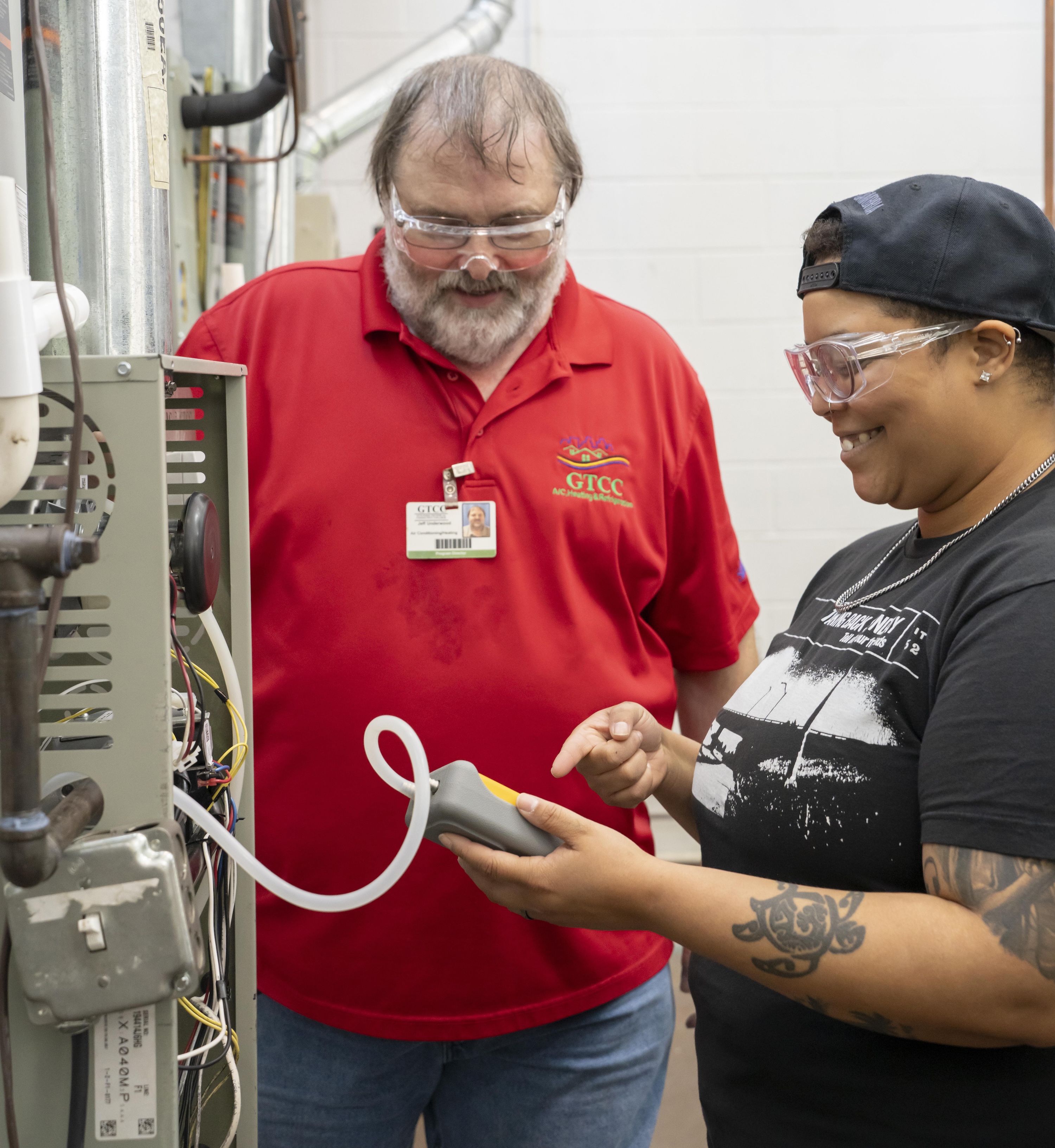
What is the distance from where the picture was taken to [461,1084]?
4.40ft

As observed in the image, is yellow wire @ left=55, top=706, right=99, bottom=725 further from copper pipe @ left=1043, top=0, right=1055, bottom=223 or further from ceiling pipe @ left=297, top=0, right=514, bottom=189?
copper pipe @ left=1043, top=0, right=1055, bottom=223

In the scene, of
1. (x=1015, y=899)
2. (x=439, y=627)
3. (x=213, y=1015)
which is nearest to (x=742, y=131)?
(x=439, y=627)

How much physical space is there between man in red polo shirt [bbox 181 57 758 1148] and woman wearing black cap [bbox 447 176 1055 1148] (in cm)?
31

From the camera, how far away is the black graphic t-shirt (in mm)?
744

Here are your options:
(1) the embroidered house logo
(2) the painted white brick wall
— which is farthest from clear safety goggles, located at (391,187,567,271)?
(2) the painted white brick wall

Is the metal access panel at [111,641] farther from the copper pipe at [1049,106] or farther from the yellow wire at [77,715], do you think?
the copper pipe at [1049,106]

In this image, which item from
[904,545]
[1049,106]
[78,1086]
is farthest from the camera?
[1049,106]

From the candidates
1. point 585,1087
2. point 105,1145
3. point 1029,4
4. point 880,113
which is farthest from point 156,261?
point 1029,4

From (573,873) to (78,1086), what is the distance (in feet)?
1.38

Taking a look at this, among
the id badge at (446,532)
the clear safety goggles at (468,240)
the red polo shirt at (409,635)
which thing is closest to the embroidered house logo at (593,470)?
the red polo shirt at (409,635)

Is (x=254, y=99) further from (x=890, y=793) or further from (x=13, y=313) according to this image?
(x=890, y=793)

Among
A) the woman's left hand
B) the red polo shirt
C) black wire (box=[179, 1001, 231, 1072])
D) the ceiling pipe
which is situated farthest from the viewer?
the ceiling pipe

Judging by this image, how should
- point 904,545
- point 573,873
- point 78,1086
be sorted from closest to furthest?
point 78,1086
point 573,873
point 904,545

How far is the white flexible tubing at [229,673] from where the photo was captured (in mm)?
863
